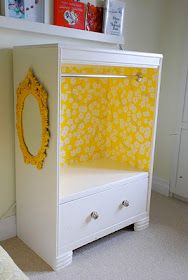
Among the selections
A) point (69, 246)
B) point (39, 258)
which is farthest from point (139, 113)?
point (39, 258)

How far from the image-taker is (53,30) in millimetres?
2184

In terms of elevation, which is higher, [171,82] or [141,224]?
[171,82]

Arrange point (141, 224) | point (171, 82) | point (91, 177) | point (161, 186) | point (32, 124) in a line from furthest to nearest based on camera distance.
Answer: point (161, 186) → point (171, 82) → point (141, 224) → point (91, 177) → point (32, 124)

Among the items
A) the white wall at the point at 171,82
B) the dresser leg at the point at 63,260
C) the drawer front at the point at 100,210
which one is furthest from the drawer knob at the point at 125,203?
the white wall at the point at 171,82

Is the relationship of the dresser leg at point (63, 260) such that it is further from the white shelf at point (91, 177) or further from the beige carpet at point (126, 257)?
the white shelf at point (91, 177)

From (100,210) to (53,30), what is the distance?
1321mm

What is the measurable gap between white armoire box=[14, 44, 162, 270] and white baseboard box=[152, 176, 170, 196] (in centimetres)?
74

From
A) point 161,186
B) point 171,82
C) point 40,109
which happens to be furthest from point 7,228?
point 171,82

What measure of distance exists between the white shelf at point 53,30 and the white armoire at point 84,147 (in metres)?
0.20

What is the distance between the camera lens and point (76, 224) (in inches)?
80.0

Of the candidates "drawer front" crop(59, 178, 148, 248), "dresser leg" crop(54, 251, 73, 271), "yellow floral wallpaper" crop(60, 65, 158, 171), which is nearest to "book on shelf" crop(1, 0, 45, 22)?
"yellow floral wallpaper" crop(60, 65, 158, 171)

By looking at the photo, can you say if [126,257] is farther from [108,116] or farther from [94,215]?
[108,116]

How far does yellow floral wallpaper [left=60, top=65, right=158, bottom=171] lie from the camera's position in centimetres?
243

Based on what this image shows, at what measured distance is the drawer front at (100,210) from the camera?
77.6 inches
